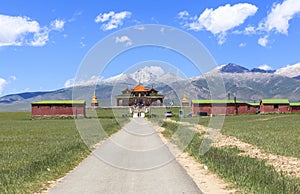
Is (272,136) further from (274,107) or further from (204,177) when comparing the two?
(274,107)

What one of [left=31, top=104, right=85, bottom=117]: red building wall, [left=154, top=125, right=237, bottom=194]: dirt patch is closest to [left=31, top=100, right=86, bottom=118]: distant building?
[left=31, top=104, right=85, bottom=117]: red building wall

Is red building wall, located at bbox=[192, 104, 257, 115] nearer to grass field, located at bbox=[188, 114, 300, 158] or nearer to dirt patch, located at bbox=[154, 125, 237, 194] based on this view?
grass field, located at bbox=[188, 114, 300, 158]

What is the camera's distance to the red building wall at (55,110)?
11106cm

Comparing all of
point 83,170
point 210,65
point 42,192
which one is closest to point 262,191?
point 42,192

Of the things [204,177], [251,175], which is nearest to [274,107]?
[204,177]

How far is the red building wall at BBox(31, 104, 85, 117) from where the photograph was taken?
4373 inches

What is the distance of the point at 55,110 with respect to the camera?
112 meters

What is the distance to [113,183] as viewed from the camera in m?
13.8

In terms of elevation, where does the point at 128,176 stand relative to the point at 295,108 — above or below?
below

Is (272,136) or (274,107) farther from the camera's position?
(274,107)

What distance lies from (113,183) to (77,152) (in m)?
10.1

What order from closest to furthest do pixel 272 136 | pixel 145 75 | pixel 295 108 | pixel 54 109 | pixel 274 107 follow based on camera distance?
pixel 272 136 → pixel 145 75 → pixel 54 109 → pixel 274 107 → pixel 295 108

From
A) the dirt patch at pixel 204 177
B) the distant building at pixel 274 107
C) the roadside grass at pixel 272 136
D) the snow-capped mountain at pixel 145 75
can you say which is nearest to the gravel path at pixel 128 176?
the dirt patch at pixel 204 177

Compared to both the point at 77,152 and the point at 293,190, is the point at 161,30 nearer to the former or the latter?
the point at 77,152
